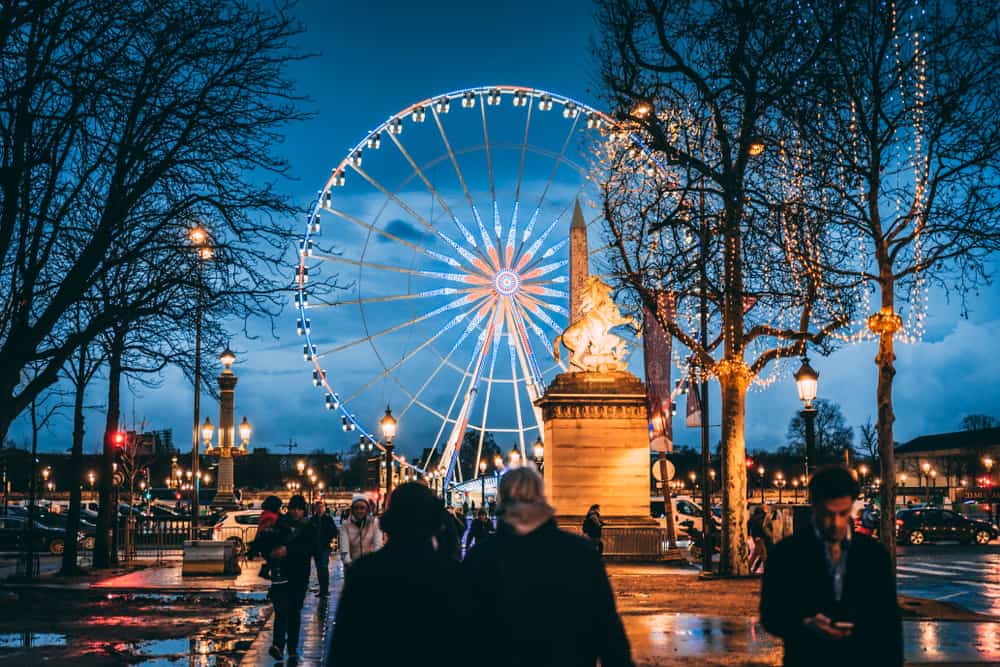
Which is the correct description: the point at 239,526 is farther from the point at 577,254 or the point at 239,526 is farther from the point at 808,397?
the point at 808,397

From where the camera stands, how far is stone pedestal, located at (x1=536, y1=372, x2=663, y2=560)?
3328cm

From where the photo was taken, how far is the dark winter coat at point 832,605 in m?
5.66

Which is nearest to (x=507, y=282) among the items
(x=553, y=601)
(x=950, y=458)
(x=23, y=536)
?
(x=23, y=536)

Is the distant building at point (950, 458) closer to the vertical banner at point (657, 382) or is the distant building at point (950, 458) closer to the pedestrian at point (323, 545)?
the vertical banner at point (657, 382)

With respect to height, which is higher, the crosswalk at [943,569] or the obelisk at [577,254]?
the obelisk at [577,254]

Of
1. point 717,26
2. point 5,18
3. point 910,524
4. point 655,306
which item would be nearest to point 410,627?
point 5,18

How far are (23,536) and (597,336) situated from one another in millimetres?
24023

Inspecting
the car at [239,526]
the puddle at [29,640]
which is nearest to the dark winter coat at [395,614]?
the puddle at [29,640]

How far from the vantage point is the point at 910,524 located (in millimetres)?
51062

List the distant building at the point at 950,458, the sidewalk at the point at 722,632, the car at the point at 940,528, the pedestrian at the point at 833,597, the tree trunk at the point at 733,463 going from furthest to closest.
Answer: the distant building at the point at 950,458
the car at the point at 940,528
the tree trunk at the point at 733,463
the sidewalk at the point at 722,632
the pedestrian at the point at 833,597

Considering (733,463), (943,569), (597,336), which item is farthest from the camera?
(597,336)

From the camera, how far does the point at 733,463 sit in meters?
26.3

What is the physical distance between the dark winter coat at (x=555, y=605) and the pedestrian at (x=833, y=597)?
779 mm

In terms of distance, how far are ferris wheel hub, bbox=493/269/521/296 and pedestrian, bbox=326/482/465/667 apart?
35.9m
